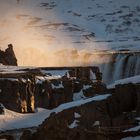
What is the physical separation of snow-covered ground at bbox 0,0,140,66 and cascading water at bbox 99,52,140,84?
9.76 m

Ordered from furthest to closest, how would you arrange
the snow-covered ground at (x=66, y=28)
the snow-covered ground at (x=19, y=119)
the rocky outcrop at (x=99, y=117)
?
1. the snow-covered ground at (x=66, y=28)
2. the snow-covered ground at (x=19, y=119)
3. the rocky outcrop at (x=99, y=117)

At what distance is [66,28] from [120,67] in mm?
50765

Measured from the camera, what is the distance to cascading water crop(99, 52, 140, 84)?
56622 mm

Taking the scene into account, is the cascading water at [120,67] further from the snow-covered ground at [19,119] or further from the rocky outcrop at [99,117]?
the rocky outcrop at [99,117]

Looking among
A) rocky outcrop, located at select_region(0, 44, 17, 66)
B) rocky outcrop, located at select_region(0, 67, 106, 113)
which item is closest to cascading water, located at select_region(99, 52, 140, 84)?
rocky outcrop, located at select_region(0, 67, 106, 113)

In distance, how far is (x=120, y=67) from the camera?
59.4 meters

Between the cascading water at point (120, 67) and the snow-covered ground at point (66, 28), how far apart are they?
32.0 ft

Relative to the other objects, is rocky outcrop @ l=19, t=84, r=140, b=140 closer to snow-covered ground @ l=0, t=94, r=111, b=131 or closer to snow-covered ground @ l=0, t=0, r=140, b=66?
snow-covered ground @ l=0, t=94, r=111, b=131

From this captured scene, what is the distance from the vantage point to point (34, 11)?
123375 millimetres

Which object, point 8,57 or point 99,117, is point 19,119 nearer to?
point 8,57

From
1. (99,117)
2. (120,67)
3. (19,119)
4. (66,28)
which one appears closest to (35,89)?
(19,119)

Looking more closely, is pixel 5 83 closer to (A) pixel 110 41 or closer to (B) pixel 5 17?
(A) pixel 110 41

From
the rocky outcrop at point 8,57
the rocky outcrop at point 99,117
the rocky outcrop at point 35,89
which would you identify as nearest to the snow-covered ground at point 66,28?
the rocky outcrop at point 8,57

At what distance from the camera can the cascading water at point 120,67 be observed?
186 ft
